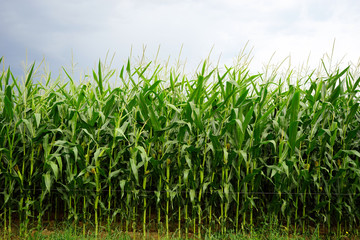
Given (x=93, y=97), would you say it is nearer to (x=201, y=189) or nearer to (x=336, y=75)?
(x=201, y=189)

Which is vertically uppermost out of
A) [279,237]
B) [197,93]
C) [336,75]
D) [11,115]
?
[336,75]

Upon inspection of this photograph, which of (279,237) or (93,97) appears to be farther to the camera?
(93,97)

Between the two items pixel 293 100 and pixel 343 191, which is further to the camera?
pixel 343 191

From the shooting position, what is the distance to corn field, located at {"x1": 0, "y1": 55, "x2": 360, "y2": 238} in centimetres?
391

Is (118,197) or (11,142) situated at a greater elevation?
(11,142)

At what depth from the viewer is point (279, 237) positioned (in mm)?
4004

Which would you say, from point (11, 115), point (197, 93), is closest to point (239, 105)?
point (197, 93)

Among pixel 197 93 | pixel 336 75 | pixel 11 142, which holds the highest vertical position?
pixel 336 75

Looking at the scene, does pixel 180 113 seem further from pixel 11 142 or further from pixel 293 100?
pixel 11 142

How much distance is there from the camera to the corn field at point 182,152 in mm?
3908

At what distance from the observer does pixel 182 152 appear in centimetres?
395

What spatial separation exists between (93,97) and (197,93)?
138 cm

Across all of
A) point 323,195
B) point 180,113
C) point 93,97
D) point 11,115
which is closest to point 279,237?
point 323,195

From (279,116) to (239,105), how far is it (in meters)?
0.55
